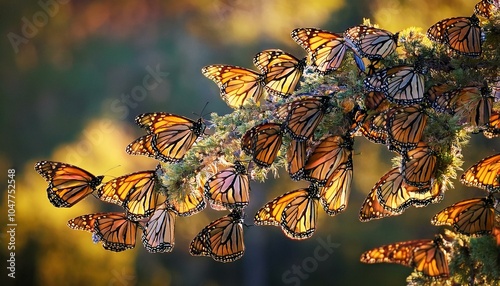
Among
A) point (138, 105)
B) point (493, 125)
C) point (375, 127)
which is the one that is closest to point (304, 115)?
point (375, 127)

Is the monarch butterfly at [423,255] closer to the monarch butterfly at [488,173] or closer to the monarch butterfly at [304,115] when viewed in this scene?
the monarch butterfly at [488,173]

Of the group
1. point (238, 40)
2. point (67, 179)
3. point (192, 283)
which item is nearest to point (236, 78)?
point (67, 179)

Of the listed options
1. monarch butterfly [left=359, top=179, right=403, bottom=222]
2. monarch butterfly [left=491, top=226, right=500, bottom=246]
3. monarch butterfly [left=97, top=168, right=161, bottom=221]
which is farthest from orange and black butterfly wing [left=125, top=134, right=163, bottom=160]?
monarch butterfly [left=491, top=226, right=500, bottom=246]

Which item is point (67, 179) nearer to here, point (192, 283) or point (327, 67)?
point (327, 67)

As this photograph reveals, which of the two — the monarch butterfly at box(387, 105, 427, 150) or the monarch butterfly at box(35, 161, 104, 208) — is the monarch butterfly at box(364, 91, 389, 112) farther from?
the monarch butterfly at box(35, 161, 104, 208)

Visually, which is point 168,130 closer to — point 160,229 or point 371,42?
point 160,229

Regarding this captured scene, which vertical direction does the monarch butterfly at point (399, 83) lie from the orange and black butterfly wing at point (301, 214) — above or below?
above

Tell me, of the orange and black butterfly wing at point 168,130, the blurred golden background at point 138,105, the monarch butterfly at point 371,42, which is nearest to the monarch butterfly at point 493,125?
the monarch butterfly at point 371,42
